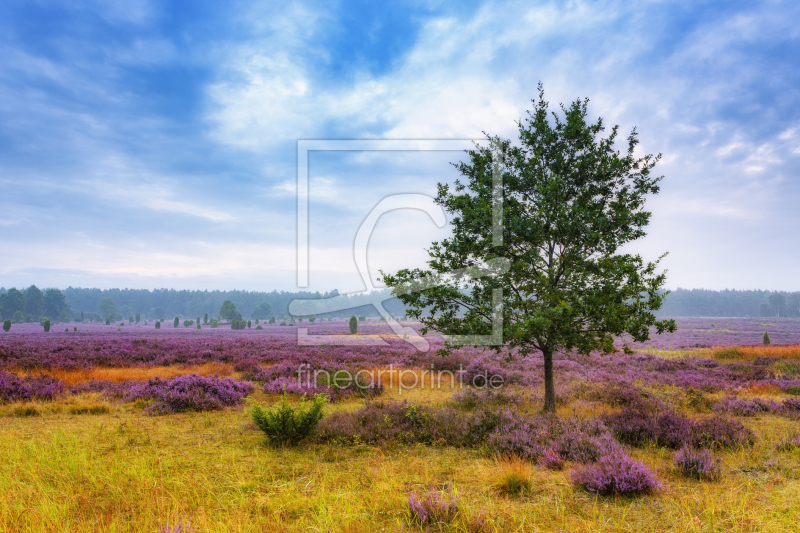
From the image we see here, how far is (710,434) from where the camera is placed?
7.45 metres

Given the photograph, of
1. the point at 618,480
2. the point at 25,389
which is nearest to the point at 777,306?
the point at 618,480

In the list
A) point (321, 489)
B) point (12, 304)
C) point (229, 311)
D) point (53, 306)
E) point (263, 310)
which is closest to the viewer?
point (321, 489)

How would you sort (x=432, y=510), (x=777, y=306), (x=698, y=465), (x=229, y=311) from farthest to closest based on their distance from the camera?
(x=777, y=306), (x=229, y=311), (x=698, y=465), (x=432, y=510)

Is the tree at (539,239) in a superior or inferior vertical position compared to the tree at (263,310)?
superior

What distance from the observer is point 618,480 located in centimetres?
509

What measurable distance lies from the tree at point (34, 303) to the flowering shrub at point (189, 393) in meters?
120

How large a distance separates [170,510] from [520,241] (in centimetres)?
827

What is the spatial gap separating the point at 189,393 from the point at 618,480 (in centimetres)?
1121

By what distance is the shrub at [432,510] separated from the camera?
4.25 m

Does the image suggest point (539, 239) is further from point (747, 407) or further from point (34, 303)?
point (34, 303)

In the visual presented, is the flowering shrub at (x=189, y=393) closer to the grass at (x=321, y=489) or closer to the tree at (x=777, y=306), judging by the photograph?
the grass at (x=321, y=489)

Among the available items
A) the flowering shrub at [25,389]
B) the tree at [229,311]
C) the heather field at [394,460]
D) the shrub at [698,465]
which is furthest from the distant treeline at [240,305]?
the shrub at [698,465]

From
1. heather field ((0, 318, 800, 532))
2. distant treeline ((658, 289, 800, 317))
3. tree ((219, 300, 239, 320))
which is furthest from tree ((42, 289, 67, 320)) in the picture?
distant treeline ((658, 289, 800, 317))

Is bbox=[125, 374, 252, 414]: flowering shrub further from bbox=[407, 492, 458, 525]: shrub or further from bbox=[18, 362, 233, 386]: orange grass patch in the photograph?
bbox=[407, 492, 458, 525]: shrub
